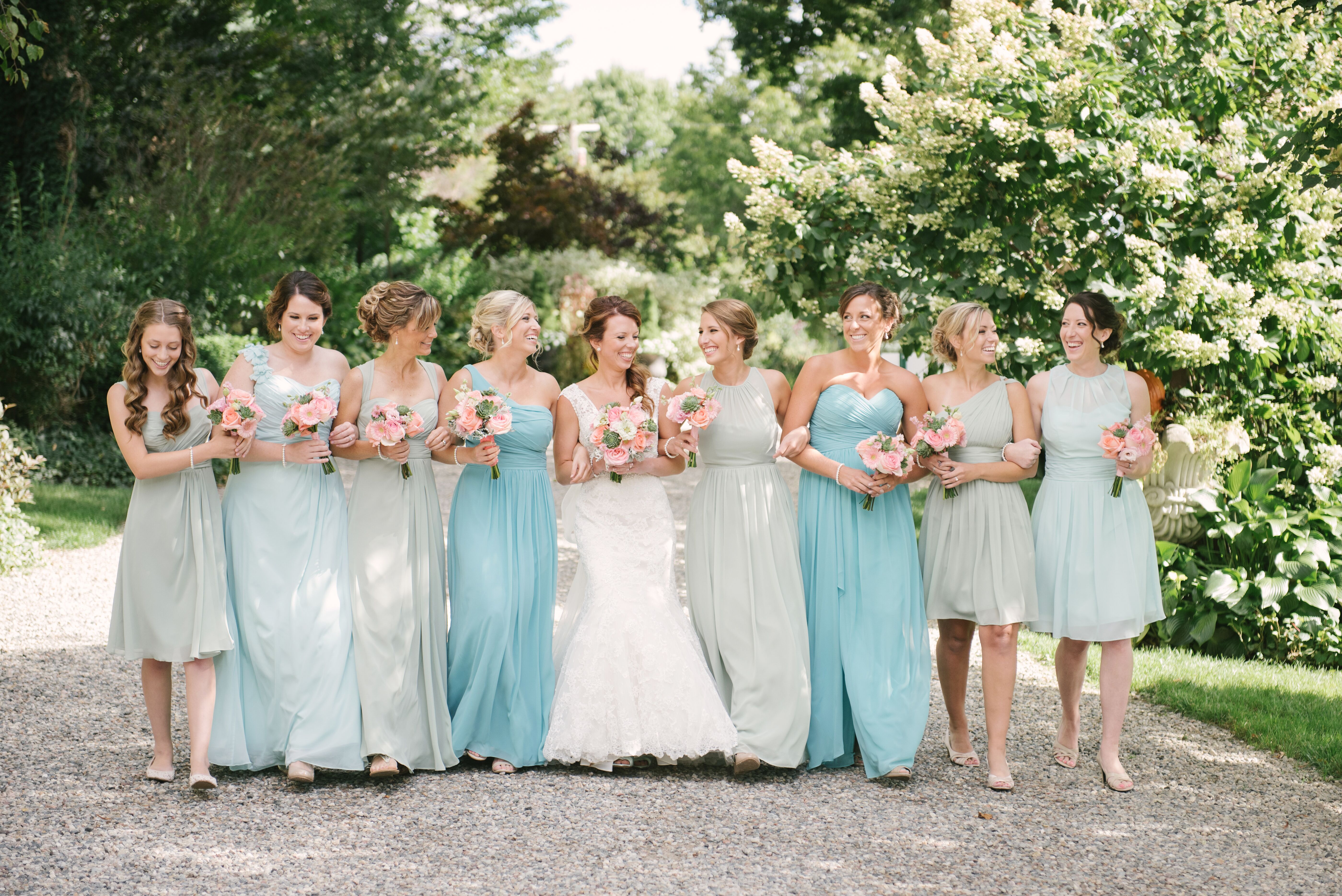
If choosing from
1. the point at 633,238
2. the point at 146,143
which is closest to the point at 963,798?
the point at 146,143

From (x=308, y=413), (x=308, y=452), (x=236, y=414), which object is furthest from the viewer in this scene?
(x=308, y=452)

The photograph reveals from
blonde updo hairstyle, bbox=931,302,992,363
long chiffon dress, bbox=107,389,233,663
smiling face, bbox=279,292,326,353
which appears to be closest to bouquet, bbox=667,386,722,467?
blonde updo hairstyle, bbox=931,302,992,363

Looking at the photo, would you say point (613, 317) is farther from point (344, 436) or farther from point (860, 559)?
point (860, 559)

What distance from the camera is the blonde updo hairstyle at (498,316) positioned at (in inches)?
201

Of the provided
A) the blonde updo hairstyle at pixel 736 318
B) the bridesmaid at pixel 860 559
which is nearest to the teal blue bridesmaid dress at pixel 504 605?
the blonde updo hairstyle at pixel 736 318

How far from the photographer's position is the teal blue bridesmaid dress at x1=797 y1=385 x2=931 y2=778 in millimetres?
5016

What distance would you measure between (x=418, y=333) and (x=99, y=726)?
2.54 m

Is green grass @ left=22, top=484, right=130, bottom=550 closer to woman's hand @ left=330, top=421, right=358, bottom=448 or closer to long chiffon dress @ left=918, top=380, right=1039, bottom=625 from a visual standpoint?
woman's hand @ left=330, top=421, right=358, bottom=448

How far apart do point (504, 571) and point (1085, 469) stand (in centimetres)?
258

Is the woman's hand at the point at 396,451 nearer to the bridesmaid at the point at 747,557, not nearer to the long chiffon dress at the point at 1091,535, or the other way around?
the bridesmaid at the point at 747,557

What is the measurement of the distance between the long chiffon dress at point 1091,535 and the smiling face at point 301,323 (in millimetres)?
3200

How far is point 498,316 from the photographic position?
5.10m

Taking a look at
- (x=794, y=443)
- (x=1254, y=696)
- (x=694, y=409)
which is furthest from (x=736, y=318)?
(x=1254, y=696)

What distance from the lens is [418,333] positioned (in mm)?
4969
